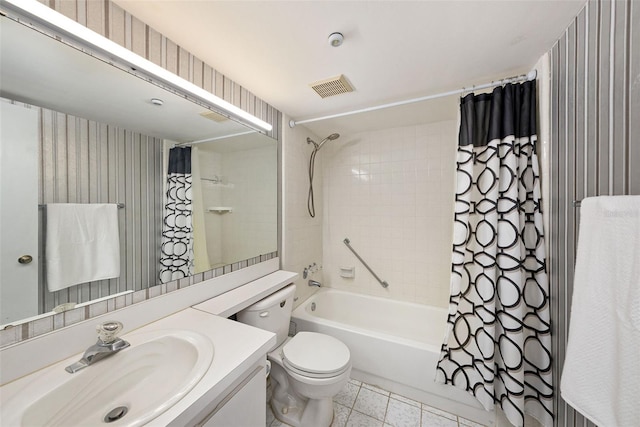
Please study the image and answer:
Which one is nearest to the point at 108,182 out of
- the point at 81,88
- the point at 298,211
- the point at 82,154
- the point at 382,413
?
the point at 82,154

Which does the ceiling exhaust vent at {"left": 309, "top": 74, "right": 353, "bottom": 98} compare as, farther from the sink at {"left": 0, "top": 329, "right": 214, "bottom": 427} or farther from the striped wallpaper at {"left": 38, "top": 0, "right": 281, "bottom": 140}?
the sink at {"left": 0, "top": 329, "right": 214, "bottom": 427}

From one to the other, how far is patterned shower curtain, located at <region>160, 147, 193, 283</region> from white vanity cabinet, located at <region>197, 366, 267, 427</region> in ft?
2.18

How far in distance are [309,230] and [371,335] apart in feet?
3.86

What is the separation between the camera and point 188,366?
2.95 ft

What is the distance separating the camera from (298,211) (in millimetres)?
2293

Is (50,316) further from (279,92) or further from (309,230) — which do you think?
(309,230)

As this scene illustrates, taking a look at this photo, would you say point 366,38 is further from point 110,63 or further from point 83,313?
point 83,313

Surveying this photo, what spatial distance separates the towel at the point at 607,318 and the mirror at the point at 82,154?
169cm

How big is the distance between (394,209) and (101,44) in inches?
93.8

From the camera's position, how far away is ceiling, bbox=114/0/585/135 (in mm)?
992

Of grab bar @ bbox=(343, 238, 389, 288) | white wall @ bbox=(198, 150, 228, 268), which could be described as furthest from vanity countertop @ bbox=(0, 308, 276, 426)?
grab bar @ bbox=(343, 238, 389, 288)

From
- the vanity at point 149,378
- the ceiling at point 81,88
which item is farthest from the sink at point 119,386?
the ceiling at point 81,88

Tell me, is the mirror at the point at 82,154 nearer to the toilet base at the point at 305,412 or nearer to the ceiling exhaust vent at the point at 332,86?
the ceiling exhaust vent at the point at 332,86

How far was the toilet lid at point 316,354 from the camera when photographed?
4.44 feet
